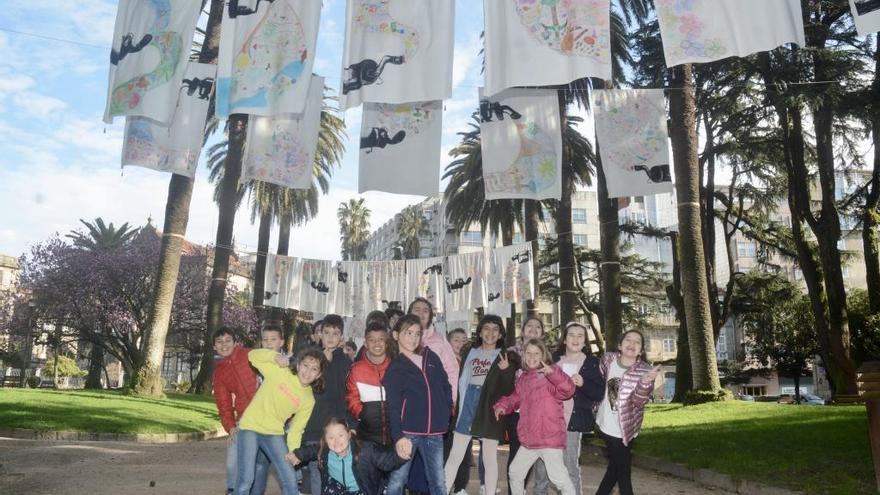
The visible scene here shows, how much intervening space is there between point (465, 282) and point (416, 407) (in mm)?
21076

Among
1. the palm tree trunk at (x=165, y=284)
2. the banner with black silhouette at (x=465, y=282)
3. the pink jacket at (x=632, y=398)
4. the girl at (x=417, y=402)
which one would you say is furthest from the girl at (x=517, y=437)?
the banner with black silhouette at (x=465, y=282)

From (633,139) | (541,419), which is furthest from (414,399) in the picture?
(633,139)

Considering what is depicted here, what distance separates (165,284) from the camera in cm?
2141

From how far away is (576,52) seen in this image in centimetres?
880

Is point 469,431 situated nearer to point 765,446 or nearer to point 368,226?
point 765,446

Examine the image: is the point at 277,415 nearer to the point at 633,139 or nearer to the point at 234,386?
the point at 234,386

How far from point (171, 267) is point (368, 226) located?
66634mm

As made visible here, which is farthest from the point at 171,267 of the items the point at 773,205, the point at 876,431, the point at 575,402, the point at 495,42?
the point at 773,205

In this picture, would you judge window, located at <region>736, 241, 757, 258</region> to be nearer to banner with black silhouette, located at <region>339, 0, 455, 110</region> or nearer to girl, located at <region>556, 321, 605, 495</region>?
banner with black silhouette, located at <region>339, 0, 455, 110</region>

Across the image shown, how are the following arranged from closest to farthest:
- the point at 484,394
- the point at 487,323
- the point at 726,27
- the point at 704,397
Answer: the point at 484,394, the point at 487,323, the point at 726,27, the point at 704,397

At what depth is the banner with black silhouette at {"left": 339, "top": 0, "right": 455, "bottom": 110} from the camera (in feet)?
30.5

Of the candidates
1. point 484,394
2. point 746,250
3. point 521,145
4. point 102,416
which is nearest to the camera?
point 484,394

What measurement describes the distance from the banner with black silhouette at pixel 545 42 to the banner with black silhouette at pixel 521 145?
2.87m

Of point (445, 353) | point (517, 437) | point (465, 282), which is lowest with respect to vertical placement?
point (517, 437)
